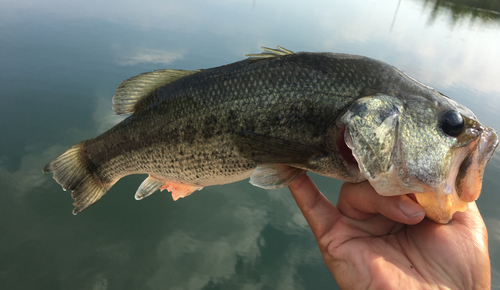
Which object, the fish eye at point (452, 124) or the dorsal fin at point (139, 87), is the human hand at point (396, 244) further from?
the dorsal fin at point (139, 87)

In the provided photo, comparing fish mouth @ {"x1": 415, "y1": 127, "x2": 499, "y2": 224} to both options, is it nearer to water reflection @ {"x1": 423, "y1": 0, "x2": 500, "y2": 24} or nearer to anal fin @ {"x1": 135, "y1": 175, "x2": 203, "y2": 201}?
anal fin @ {"x1": 135, "y1": 175, "x2": 203, "y2": 201}

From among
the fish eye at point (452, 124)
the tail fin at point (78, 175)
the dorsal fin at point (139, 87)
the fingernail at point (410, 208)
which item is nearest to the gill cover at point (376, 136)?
the fingernail at point (410, 208)

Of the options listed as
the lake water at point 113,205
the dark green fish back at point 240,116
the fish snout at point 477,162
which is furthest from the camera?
Answer: the lake water at point 113,205

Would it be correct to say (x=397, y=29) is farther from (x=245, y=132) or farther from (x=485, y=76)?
(x=245, y=132)

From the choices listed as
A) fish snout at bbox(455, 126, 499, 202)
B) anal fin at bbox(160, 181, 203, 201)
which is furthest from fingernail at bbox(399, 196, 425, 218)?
anal fin at bbox(160, 181, 203, 201)

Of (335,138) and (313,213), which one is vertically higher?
(335,138)

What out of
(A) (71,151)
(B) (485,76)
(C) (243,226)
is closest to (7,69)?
(A) (71,151)
